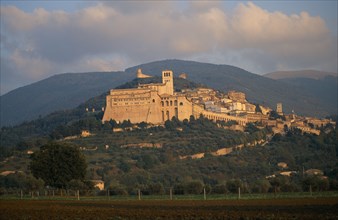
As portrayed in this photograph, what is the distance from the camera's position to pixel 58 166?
60938 millimetres

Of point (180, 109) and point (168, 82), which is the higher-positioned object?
point (168, 82)

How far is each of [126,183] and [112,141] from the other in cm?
2840

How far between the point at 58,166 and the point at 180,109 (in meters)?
63.0

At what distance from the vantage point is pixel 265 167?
9656 centimetres

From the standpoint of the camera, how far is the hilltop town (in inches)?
4774

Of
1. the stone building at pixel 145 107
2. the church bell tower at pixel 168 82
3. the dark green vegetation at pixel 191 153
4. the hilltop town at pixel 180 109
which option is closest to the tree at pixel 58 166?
the dark green vegetation at pixel 191 153

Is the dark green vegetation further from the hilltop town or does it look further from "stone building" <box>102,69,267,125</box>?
the hilltop town

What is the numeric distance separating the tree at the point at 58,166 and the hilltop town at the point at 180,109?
5867 cm

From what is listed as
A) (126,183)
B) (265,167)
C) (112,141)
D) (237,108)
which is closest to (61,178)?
(126,183)

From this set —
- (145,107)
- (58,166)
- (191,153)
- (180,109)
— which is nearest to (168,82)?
(180,109)

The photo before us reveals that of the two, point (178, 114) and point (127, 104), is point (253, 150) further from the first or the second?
point (127, 104)

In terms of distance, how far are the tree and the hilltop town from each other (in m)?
58.7

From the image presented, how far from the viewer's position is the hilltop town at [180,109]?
398ft

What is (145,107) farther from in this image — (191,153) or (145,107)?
(191,153)
